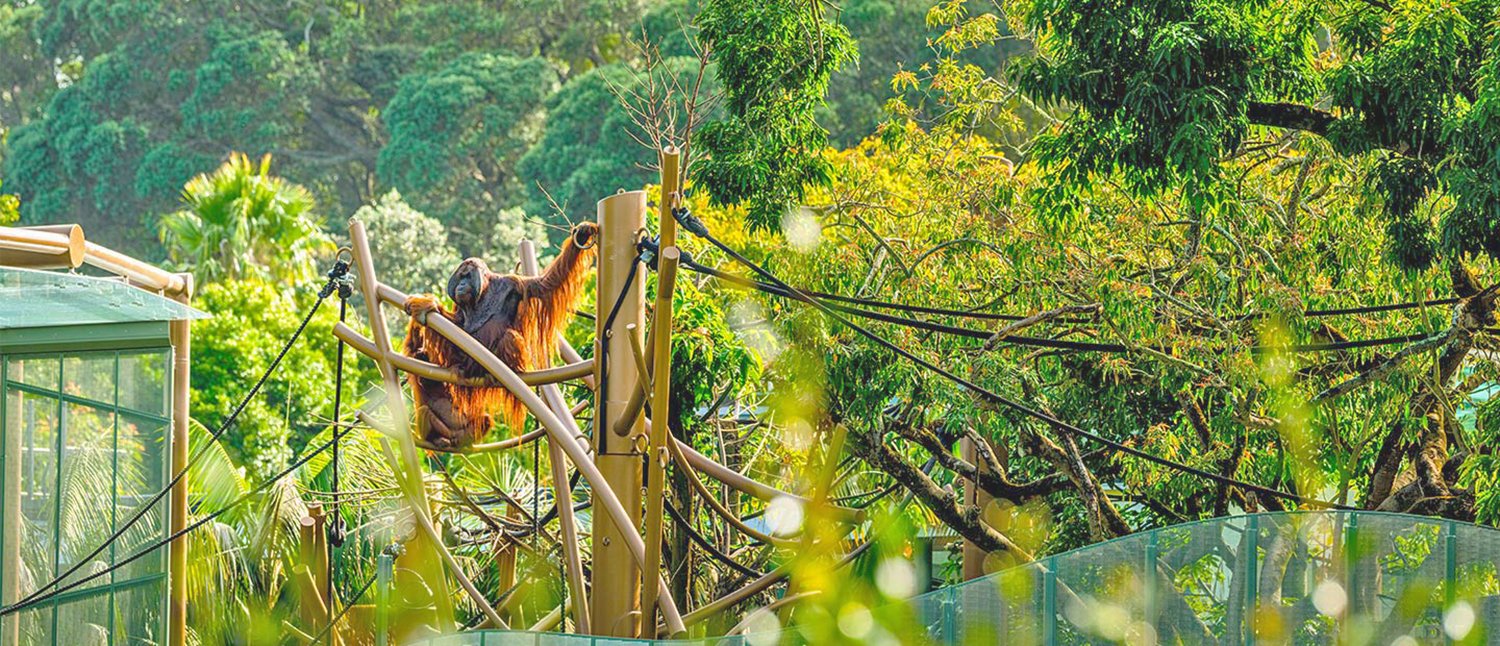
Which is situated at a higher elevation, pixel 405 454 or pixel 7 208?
pixel 7 208

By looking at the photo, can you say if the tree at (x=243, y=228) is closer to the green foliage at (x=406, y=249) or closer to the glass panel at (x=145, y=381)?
the green foliage at (x=406, y=249)

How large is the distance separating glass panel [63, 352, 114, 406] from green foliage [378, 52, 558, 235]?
23.8 m

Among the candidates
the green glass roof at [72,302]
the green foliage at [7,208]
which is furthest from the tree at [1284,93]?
the green foliage at [7,208]

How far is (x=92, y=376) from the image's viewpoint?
9375mm

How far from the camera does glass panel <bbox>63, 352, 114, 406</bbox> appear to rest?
9312 millimetres

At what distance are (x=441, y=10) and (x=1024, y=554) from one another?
1143 inches

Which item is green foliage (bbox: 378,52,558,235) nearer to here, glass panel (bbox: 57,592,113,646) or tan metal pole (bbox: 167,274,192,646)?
tan metal pole (bbox: 167,274,192,646)

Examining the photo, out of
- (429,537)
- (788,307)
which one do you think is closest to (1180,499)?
(788,307)

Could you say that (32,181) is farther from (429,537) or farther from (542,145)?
(429,537)

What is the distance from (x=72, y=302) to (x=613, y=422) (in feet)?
11.3

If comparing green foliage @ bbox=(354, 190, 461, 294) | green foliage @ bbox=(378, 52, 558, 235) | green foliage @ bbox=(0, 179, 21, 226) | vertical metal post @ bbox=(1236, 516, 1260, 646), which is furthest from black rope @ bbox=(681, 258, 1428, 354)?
green foliage @ bbox=(378, 52, 558, 235)

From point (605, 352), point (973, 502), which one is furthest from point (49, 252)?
point (973, 502)

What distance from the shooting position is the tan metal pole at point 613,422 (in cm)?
685

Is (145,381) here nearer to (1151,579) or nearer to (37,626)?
(37,626)
